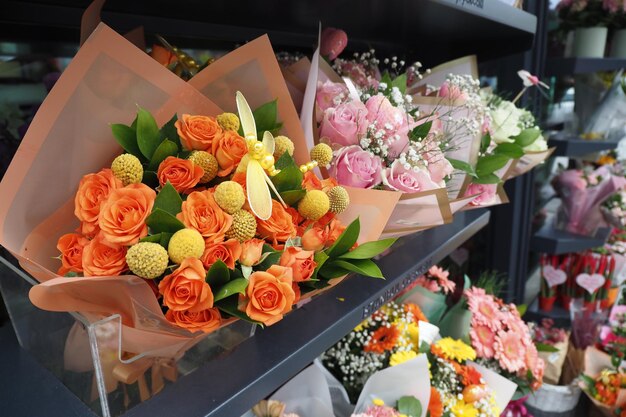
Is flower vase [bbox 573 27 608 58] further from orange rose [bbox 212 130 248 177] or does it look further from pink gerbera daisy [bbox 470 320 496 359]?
orange rose [bbox 212 130 248 177]

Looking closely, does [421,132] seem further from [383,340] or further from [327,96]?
[383,340]

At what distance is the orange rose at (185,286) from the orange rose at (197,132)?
18 centimetres

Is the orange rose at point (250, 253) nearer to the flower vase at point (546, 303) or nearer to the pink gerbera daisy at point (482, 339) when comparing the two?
the pink gerbera daisy at point (482, 339)

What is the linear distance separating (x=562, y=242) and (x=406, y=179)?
1.70 meters

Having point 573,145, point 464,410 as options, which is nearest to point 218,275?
point 464,410

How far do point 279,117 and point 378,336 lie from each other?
0.69 meters

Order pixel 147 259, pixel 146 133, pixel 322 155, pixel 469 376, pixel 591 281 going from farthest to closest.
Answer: pixel 591 281
pixel 469 376
pixel 322 155
pixel 146 133
pixel 147 259

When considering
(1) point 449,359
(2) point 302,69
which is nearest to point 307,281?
(2) point 302,69

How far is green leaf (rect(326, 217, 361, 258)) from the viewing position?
0.60m

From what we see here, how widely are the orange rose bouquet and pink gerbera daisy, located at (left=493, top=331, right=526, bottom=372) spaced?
93cm

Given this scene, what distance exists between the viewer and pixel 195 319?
0.52 m

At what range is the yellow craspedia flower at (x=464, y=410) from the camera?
3.76 feet

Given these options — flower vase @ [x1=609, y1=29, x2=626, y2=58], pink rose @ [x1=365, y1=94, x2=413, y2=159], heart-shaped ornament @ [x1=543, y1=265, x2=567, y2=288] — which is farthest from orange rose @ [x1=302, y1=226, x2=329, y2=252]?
flower vase @ [x1=609, y1=29, x2=626, y2=58]

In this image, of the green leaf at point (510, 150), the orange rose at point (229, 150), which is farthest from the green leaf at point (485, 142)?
the orange rose at point (229, 150)
